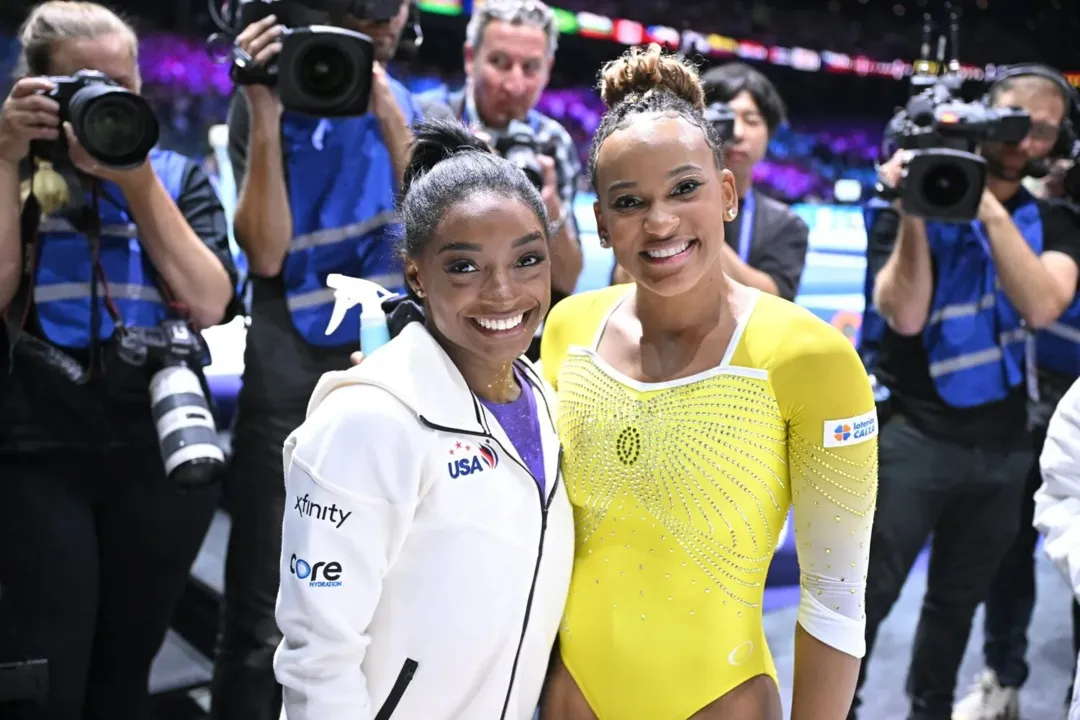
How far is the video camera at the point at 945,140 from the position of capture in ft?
8.23

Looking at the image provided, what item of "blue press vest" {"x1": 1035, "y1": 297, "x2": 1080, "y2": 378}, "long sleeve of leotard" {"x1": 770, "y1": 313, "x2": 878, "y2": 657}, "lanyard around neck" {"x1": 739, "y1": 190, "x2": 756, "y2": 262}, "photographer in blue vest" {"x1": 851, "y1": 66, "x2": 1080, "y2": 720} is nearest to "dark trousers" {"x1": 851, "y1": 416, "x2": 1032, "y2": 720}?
"photographer in blue vest" {"x1": 851, "y1": 66, "x2": 1080, "y2": 720}

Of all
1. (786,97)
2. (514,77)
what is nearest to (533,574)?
(514,77)

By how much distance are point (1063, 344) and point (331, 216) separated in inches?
79.8

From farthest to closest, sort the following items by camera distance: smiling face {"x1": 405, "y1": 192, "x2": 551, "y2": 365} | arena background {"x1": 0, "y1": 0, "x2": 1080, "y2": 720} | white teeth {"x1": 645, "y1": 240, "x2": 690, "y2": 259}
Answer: arena background {"x1": 0, "y1": 0, "x2": 1080, "y2": 720} → white teeth {"x1": 645, "y1": 240, "x2": 690, "y2": 259} → smiling face {"x1": 405, "y1": 192, "x2": 551, "y2": 365}

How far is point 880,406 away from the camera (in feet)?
8.80

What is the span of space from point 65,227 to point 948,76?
2070 millimetres

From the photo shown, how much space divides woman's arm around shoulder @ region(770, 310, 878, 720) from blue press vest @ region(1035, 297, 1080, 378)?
6.05 ft

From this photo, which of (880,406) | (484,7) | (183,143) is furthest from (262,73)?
(183,143)

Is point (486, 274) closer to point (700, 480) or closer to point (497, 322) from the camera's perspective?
point (497, 322)

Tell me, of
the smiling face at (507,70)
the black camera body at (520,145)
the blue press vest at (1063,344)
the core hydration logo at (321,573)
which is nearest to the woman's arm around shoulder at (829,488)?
the core hydration logo at (321,573)

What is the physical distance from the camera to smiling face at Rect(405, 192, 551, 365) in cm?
139

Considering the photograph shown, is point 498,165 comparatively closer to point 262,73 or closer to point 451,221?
point 451,221

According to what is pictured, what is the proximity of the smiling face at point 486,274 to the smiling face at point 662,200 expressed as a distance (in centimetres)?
14

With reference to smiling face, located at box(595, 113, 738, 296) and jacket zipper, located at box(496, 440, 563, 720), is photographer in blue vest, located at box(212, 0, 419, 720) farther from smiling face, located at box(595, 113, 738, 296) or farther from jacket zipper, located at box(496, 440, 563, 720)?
jacket zipper, located at box(496, 440, 563, 720)
